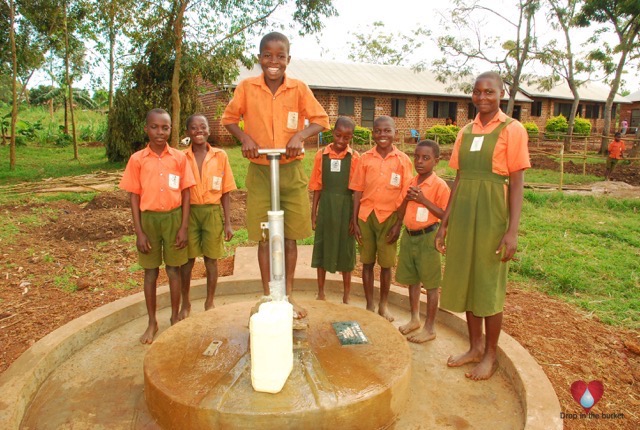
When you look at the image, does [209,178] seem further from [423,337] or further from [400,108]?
[400,108]

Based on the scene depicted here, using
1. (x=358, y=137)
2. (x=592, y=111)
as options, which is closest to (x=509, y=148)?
(x=358, y=137)

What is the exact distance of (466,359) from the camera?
2.90 meters

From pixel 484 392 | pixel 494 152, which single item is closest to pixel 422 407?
pixel 484 392

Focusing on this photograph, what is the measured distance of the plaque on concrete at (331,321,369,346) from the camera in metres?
2.71

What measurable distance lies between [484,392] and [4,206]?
24.8ft

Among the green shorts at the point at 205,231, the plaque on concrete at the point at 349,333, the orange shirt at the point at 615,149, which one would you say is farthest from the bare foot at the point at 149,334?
the orange shirt at the point at 615,149

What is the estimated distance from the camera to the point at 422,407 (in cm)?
249

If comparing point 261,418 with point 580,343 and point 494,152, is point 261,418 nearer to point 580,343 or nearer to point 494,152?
point 494,152

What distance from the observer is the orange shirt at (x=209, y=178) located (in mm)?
3393

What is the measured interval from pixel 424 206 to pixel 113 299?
262cm

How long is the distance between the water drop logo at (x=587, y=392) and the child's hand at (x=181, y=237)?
8.28 ft

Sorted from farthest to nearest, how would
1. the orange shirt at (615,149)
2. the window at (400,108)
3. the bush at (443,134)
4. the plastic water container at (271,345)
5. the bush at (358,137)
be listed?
the window at (400,108), the bush at (443,134), the bush at (358,137), the orange shirt at (615,149), the plastic water container at (271,345)

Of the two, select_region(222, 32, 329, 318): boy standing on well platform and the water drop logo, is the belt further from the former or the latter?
the water drop logo

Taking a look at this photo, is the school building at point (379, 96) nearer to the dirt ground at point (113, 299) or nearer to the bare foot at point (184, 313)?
the dirt ground at point (113, 299)
